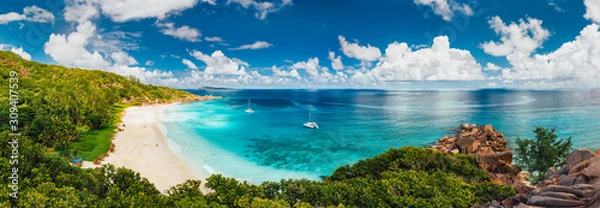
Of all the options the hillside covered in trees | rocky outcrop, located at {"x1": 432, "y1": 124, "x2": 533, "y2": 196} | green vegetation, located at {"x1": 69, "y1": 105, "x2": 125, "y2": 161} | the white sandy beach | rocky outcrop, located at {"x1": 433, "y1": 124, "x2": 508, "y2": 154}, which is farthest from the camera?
rocky outcrop, located at {"x1": 433, "y1": 124, "x2": 508, "y2": 154}

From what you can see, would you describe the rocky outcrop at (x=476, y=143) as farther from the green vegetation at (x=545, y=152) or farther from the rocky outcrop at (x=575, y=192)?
the rocky outcrop at (x=575, y=192)

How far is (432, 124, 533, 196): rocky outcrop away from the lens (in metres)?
26.8

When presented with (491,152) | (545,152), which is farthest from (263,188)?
(491,152)

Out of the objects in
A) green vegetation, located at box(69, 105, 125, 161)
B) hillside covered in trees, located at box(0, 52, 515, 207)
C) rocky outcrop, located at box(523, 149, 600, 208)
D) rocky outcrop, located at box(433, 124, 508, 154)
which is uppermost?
rocky outcrop, located at box(523, 149, 600, 208)

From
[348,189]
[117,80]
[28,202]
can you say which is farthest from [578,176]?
[117,80]

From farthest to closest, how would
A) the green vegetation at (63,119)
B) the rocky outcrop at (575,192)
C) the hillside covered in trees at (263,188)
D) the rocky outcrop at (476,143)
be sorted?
the rocky outcrop at (476,143) < the green vegetation at (63,119) < the hillside covered in trees at (263,188) < the rocky outcrop at (575,192)

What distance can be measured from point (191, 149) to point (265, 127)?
29.1 m

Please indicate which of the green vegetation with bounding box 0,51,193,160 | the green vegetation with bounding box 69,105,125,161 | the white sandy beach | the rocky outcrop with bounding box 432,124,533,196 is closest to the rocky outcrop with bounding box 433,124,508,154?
the rocky outcrop with bounding box 432,124,533,196

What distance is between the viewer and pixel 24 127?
1574 inches

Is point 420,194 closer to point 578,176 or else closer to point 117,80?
point 578,176

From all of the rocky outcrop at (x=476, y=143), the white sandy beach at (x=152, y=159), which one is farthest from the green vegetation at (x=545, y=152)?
the white sandy beach at (x=152, y=159)

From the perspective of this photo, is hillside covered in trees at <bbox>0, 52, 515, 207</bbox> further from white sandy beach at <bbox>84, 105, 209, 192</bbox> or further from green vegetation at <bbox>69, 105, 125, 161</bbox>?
green vegetation at <bbox>69, 105, 125, 161</bbox>

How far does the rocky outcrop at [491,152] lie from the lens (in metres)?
26.8

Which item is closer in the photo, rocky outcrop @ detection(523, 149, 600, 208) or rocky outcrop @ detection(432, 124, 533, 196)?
rocky outcrop @ detection(523, 149, 600, 208)
